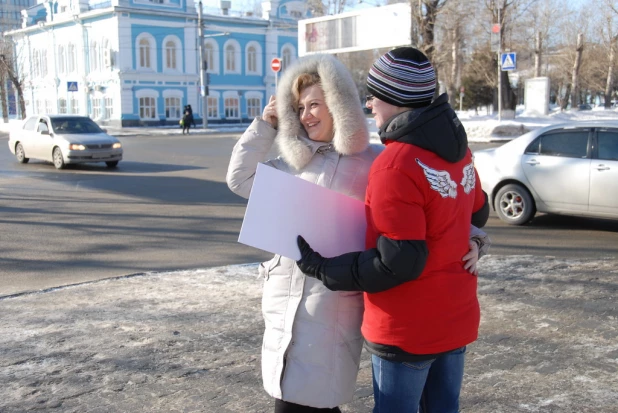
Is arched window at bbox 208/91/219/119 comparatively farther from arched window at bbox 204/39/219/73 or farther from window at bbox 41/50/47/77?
window at bbox 41/50/47/77

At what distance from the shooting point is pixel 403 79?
2.29 meters

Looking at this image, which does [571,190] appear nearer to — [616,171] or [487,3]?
[616,171]

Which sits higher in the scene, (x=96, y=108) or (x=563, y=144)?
(x=96, y=108)

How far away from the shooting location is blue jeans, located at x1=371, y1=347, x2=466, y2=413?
2.33 m

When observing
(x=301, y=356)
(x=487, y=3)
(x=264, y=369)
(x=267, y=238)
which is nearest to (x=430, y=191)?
(x=267, y=238)

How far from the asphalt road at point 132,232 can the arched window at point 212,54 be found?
37525 mm

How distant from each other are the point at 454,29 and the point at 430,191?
34639 millimetres

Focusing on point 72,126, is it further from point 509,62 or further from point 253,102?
point 253,102

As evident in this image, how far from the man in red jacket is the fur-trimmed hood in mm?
174

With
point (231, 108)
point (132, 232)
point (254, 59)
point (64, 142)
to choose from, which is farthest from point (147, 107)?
point (132, 232)

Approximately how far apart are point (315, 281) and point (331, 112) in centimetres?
67

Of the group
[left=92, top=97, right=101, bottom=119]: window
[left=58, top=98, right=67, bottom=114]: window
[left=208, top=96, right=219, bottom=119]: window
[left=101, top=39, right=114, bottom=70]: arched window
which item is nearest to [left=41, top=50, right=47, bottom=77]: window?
[left=58, top=98, right=67, bottom=114]: window

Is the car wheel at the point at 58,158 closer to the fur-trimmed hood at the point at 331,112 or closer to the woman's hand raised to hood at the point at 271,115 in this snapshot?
the woman's hand raised to hood at the point at 271,115

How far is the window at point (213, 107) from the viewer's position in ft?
167
